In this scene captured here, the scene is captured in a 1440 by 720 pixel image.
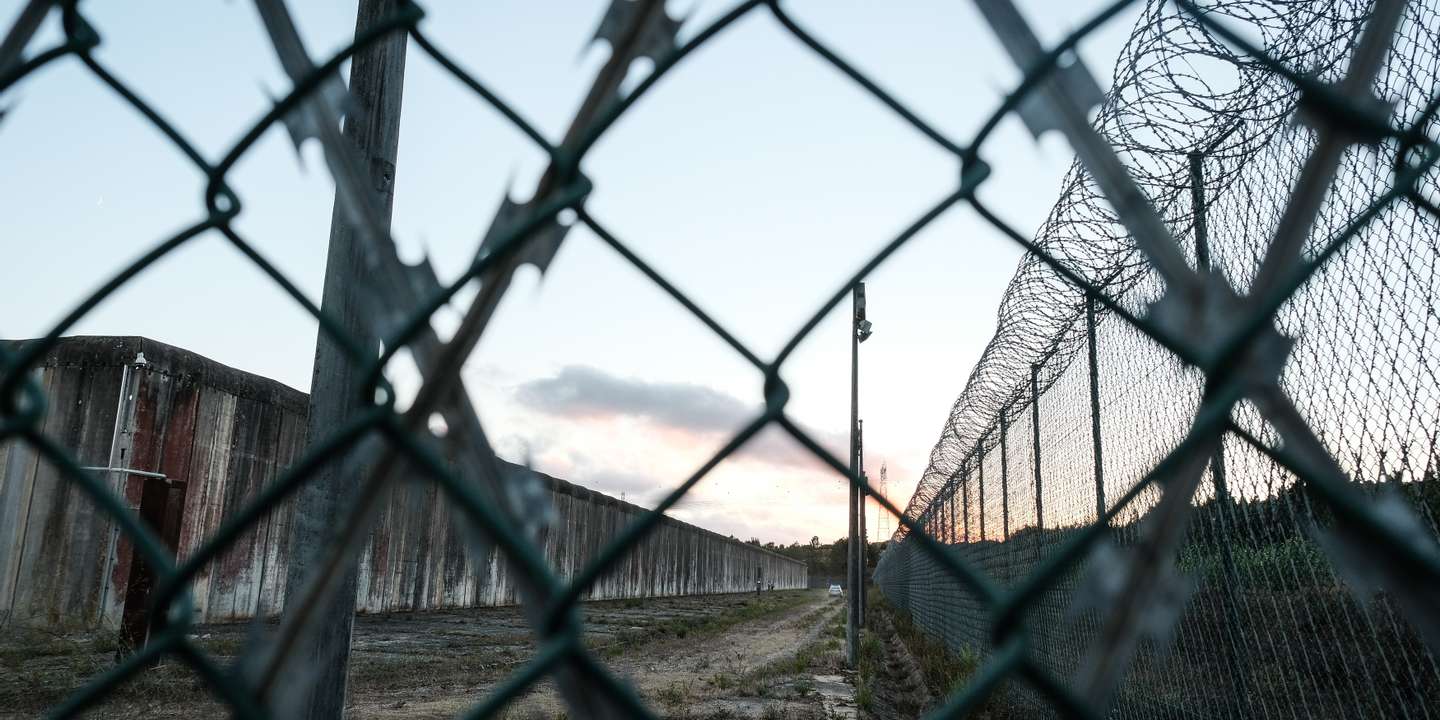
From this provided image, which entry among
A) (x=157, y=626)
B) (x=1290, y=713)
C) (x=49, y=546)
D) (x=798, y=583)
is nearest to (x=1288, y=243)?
(x=157, y=626)

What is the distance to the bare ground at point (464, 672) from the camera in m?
5.93

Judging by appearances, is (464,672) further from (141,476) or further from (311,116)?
(311,116)

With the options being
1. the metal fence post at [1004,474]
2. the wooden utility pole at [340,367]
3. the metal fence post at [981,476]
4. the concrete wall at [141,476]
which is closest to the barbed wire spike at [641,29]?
the wooden utility pole at [340,367]

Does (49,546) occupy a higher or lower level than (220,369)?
lower

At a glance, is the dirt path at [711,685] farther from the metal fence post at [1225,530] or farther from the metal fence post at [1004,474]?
the metal fence post at [1225,530]

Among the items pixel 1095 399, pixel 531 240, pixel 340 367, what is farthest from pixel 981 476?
pixel 531 240

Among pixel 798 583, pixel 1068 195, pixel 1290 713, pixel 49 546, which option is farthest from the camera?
pixel 798 583

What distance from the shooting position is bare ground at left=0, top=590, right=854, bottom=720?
19.5 ft

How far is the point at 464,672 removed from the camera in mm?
8016

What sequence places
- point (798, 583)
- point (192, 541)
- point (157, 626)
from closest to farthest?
point (157, 626) < point (192, 541) < point (798, 583)

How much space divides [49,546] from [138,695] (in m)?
5.57

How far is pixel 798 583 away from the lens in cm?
8188

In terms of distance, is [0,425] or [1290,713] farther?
[1290,713]

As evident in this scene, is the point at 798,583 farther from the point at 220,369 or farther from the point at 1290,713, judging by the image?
the point at 1290,713
